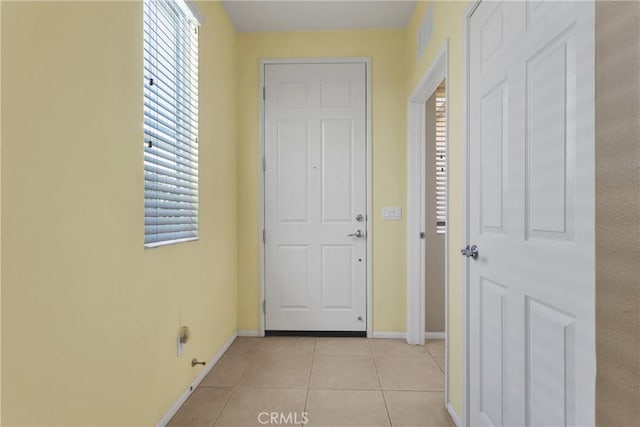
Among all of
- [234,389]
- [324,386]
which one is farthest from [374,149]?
[234,389]

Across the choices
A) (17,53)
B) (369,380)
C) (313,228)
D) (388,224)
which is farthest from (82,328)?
(388,224)

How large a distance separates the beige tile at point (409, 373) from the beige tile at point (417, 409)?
0.08 meters

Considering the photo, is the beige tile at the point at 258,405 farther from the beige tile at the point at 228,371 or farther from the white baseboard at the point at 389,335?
the white baseboard at the point at 389,335

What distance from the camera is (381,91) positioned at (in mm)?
3104

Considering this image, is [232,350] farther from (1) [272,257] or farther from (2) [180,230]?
(2) [180,230]

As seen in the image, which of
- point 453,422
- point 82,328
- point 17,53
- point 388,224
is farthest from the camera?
point 388,224

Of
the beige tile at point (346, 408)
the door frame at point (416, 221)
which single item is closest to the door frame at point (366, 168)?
the door frame at point (416, 221)

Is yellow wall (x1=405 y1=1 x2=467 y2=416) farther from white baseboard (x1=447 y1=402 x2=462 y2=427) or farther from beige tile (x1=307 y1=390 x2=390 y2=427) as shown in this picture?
beige tile (x1=307 y1=390 x2=390 y2=427)

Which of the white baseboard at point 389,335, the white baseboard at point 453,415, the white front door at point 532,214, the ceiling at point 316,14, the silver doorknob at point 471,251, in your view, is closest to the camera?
the white front door at point 532,214

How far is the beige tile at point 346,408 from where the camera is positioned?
1.80 meters

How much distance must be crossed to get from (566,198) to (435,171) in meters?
2.23

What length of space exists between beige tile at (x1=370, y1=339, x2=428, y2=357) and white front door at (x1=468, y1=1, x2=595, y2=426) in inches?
44.1

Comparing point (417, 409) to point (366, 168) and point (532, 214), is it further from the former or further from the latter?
point (366, 168)

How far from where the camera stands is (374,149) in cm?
309
